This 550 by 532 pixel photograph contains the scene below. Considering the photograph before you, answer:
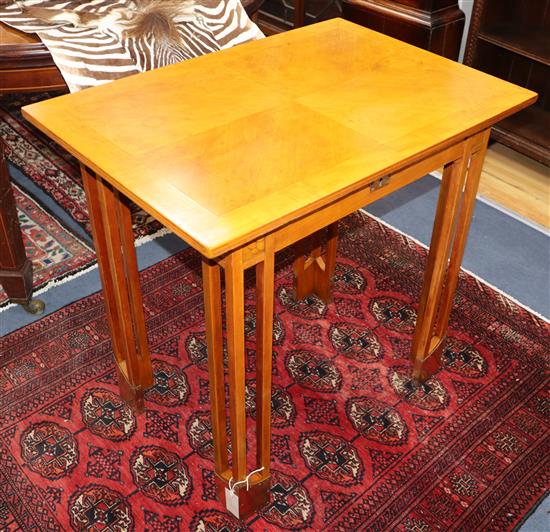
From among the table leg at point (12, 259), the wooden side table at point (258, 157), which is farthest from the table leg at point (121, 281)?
the table leg at point (12, 259)

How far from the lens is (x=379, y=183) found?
57.7 inches

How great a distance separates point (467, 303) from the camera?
2.38m

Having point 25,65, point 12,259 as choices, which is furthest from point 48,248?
point 25,65

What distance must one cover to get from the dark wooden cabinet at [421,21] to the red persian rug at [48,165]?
1.27 metres

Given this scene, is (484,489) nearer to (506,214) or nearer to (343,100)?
(343,100)

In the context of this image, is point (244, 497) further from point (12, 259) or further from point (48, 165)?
point (48, 165)

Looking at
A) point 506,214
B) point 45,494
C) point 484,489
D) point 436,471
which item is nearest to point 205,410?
point 45,494

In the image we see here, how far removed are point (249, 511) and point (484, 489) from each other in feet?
1.96

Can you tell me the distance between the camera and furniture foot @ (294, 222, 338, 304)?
2221 mm

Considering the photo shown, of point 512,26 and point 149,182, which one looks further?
point 512,26

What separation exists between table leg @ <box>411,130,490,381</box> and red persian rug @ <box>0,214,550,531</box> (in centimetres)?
13

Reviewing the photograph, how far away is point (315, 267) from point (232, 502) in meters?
0.85

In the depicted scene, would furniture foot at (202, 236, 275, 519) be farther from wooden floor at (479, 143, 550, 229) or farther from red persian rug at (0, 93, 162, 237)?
wooden floor at (479, 143, 550, 229)

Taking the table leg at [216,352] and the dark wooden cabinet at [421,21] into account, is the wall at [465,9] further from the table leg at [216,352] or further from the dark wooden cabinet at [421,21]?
the table leg at [216,352]
